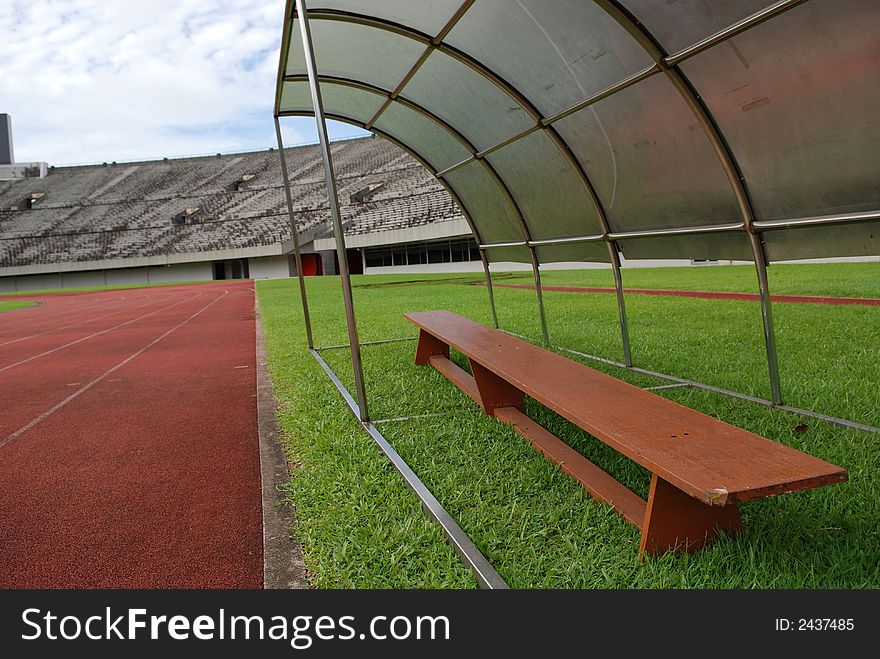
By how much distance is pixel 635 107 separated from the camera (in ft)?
18.0

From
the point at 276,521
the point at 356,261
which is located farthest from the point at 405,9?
the point at 356,261

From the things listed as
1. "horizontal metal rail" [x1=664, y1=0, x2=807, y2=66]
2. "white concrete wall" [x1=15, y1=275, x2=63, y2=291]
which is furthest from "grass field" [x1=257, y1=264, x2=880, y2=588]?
"white concrete wall" [x1=15, y1=275, x2=63, y2=291]

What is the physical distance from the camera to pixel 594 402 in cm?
362

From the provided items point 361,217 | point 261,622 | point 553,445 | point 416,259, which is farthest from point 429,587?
point 361,217

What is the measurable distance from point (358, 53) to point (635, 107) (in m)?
2.90

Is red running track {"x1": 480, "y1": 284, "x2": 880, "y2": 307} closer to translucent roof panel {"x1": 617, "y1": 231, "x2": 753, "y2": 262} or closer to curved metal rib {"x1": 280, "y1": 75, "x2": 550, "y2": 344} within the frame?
curved metal rib {"x1": 280, "y1": 75, "x2": 550, "y2": 344}

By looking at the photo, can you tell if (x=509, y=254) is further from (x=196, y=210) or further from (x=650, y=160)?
(x=196, y=210)

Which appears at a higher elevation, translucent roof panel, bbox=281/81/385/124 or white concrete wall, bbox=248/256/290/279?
translucent roof panel, bbox=281/81/385/124

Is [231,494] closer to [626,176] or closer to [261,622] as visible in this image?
[261,622]

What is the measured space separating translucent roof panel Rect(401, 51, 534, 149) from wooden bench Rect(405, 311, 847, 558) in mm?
3174

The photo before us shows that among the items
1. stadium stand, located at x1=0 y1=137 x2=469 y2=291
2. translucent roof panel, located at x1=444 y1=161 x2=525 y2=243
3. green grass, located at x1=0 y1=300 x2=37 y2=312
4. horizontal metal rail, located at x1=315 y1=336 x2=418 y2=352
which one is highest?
stadium stand, located at x1=0 y1=137 x2=469 y2=291

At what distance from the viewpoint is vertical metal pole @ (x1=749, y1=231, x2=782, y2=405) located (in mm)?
4950

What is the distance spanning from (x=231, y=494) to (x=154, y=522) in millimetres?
514

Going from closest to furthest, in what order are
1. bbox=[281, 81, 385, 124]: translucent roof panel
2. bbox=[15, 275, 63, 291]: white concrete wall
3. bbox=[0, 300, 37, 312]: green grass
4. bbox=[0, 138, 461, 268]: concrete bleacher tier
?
1. bbox=[281, 81, 385, 124]: translucent roof panel
2. bbox=[0, 300, 37, 312]: green grass
3. bbox=[0, 138, 461, 268]: concrete bleacher tier
4. bbox=[15, 275, 63, 291]: white concrete wall
